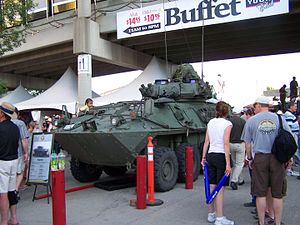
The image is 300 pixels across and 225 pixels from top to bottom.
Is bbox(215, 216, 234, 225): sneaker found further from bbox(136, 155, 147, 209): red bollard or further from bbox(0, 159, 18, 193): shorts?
bbox(0, 159, 18, 193): shorts

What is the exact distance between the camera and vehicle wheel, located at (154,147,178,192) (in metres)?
7.71

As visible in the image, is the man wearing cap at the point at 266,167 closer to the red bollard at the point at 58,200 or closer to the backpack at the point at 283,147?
the backpack at the point at 283,147

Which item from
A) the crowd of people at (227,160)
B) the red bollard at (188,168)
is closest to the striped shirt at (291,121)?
the red bollard at (188,168)

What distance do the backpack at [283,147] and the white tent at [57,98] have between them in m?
12.7

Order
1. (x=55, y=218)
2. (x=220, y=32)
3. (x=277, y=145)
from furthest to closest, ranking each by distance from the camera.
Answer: (x=220, y=32) < (x=55, y=218) < (x=277, y=145)

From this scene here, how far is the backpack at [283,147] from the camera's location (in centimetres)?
488

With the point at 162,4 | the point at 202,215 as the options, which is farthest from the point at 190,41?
the point at 202,215

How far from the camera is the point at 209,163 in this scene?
5594 mm

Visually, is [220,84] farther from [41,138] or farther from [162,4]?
[41,138]

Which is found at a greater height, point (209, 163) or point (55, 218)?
point (209, 163)

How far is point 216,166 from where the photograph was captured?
554 centimetres

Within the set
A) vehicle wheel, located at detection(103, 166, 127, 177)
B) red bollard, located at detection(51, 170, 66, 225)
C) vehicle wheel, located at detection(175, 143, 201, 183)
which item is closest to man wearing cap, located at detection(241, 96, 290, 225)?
red bollard, located at detection(51, 170, 66, 225)

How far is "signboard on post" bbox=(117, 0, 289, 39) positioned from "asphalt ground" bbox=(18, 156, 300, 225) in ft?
22.4

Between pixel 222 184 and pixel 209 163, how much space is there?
34cm
